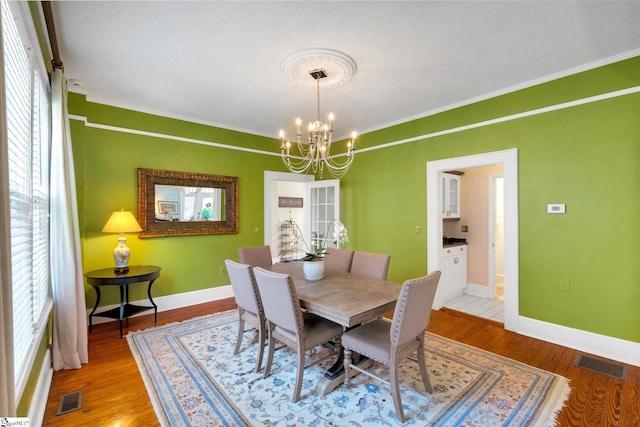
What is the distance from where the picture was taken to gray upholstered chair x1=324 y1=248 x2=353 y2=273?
3.35m

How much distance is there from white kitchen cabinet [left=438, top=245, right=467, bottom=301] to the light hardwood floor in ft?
3.02

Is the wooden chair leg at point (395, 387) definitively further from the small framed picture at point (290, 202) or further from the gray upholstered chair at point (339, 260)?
the small framed picture at point (290, 202)

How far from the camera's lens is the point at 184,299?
13.6ft

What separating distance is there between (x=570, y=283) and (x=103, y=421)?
4.14 metres

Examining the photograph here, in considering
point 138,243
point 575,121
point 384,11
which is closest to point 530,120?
point 575,121

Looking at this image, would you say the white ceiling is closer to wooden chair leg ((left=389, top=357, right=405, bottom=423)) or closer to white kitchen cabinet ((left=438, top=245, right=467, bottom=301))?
white kitchen cabinet ((left=438, top=245, right=467, bottom=301))

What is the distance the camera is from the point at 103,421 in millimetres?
1921

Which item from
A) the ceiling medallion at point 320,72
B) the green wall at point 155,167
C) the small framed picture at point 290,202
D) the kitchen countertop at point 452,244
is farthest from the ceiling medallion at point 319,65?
the small framed picture at point 290,202

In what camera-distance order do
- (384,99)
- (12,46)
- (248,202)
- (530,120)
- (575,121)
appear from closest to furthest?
(12,46), (575,121), (530,120), (384,99), (248,202)

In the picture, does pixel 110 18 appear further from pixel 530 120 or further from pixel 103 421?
pixel 530 120

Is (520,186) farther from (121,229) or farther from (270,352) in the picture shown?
(121,229)

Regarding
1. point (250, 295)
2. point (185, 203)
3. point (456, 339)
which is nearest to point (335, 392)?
point (250, 295)

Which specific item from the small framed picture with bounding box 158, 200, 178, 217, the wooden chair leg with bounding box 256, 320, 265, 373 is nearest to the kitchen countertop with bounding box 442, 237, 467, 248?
the wooden chair leg with bounding box 256, 320, 265, 373

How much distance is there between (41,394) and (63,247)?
1.07 m
